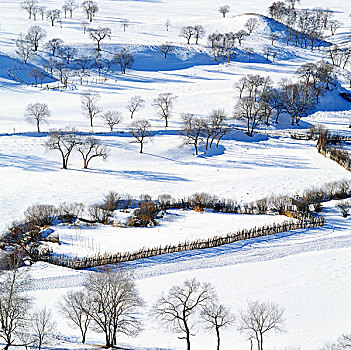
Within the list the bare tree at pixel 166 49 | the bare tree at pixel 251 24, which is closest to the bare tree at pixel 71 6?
the bare tree at pixel 166 49

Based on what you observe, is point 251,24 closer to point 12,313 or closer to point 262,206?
point 262,206

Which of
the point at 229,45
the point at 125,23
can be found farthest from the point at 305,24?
the point at 125,23

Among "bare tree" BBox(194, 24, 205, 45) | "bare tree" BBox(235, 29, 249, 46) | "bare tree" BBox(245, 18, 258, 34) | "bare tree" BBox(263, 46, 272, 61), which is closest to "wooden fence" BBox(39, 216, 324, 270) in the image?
"bare tree" BBox(263, 46, 272, 61)

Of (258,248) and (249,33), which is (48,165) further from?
(249,33)

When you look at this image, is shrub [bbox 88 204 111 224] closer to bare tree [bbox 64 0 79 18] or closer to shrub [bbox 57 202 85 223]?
shrub [bbox 57 202 85 223]

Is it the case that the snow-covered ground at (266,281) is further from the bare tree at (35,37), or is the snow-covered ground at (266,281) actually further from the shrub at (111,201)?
the bare tree at (35,37)
